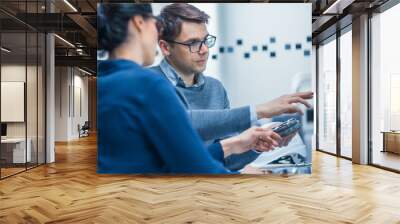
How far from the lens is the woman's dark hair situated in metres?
6.54

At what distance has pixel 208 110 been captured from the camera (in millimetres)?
6574

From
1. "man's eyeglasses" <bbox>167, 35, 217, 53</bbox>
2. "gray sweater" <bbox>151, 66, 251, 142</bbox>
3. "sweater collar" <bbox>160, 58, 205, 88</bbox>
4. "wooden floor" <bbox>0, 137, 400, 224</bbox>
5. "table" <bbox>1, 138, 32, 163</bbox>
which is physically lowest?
"wooden floor" <bbox>0, 137, 400, 224</bbox>

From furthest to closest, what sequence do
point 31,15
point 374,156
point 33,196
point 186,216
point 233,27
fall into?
point 374,156 < point 31,15 < point 233,27 < point 33,196 < point 186,216

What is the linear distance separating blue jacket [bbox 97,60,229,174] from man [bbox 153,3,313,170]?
0.69 ft

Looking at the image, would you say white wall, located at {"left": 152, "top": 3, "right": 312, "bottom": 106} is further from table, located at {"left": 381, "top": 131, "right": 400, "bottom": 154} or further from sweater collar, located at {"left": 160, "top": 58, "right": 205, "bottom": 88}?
table, located at {"left": 381, "top": 131, "right": 400, "bottom": 154}

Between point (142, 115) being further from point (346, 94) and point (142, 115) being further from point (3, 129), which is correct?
point (346, 94)

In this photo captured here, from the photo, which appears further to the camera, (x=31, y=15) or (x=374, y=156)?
(x=374, y=156)

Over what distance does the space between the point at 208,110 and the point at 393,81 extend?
12.2ft

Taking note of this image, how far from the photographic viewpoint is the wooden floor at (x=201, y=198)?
4.11 m

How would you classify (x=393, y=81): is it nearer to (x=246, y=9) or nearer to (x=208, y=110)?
(x=246, y=9)

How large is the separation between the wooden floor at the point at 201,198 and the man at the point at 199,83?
932 millimetres

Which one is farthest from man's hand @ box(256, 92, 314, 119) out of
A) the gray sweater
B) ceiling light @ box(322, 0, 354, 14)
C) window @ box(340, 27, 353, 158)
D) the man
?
window @ box(340, 27, 353, 158)

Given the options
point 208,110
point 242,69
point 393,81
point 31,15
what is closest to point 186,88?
point 208,110

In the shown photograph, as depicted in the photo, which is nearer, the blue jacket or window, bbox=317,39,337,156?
the blue jacket
